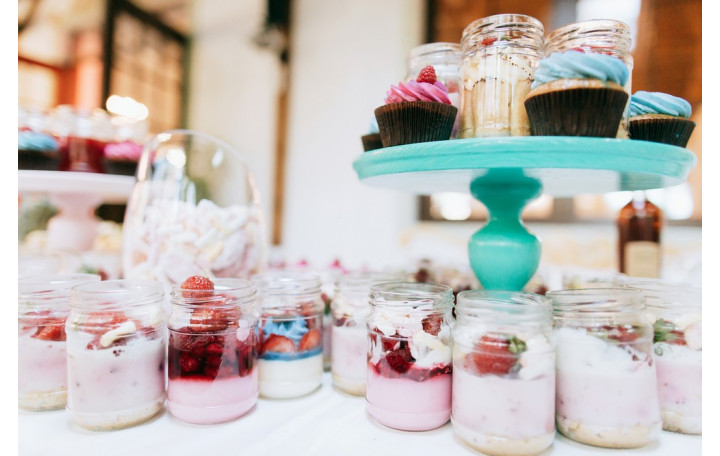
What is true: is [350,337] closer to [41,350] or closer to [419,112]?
[419,112]

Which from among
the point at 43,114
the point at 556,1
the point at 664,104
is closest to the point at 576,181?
the point at 664,104

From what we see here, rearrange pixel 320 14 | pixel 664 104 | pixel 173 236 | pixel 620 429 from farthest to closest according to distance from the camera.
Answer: pixel 320 14 < pixel 173 236 < pixel 664 104 < pixel 620 429

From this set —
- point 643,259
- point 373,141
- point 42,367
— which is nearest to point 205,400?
point 42,367

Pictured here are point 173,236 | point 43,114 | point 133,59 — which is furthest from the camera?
point 133,59

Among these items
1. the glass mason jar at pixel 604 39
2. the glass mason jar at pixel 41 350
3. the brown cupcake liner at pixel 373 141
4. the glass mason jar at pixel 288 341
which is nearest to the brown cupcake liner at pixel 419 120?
the brown cupcake liner at pixel 373 141

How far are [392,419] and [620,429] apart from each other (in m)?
0.33

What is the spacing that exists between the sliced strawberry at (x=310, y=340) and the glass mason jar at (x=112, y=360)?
9.7 inches

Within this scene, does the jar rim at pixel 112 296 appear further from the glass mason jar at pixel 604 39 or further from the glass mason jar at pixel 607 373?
the glass mason jar at pixel 604 39

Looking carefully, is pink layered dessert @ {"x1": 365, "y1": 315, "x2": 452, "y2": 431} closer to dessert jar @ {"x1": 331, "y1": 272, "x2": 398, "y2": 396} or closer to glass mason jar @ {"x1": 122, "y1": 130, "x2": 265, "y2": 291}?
dessert jar @ {"x1": 331, "y1": 272, "x2": 398, "y2": 396}

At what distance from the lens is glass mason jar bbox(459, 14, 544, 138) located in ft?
2.03

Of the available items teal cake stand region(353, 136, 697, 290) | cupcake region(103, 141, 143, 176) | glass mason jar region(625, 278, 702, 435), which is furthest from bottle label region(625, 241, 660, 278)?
cupcake region(103, 141, 143, 176)
